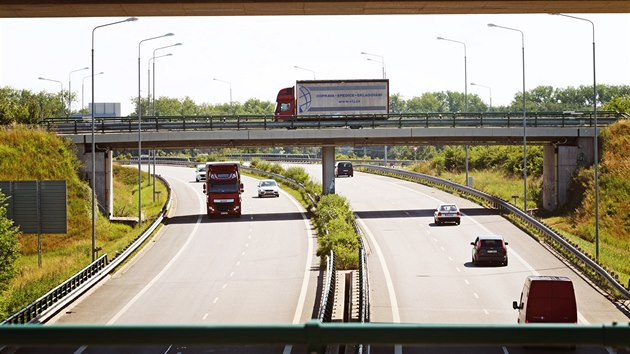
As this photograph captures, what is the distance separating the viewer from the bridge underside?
822 inches

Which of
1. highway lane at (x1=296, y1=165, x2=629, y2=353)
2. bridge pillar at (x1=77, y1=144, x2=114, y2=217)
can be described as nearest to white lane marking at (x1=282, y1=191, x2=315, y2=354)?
highway lane at (x1=296, y1=165, x2=629, y2=353)

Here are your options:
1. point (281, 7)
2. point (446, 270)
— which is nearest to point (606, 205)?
point (446, 270)

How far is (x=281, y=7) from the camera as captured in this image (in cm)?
2138

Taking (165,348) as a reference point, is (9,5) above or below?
above

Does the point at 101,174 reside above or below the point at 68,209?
above

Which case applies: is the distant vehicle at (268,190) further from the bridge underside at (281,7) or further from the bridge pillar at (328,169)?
the bridge underside at (281,7)

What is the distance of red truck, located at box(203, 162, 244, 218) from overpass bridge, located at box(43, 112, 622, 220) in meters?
4.35

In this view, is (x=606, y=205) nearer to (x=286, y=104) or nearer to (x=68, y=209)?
(x=286, y=104)

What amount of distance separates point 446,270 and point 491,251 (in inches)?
107

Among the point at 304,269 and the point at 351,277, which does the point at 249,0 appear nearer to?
the point at 351,277

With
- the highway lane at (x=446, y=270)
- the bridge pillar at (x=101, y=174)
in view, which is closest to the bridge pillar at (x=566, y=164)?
the highway lane at (x=446, y=270)

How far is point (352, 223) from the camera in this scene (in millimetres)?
57969

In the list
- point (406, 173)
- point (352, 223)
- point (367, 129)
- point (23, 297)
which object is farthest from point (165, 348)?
point (406, 173)

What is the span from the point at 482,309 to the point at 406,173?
73757 mm
